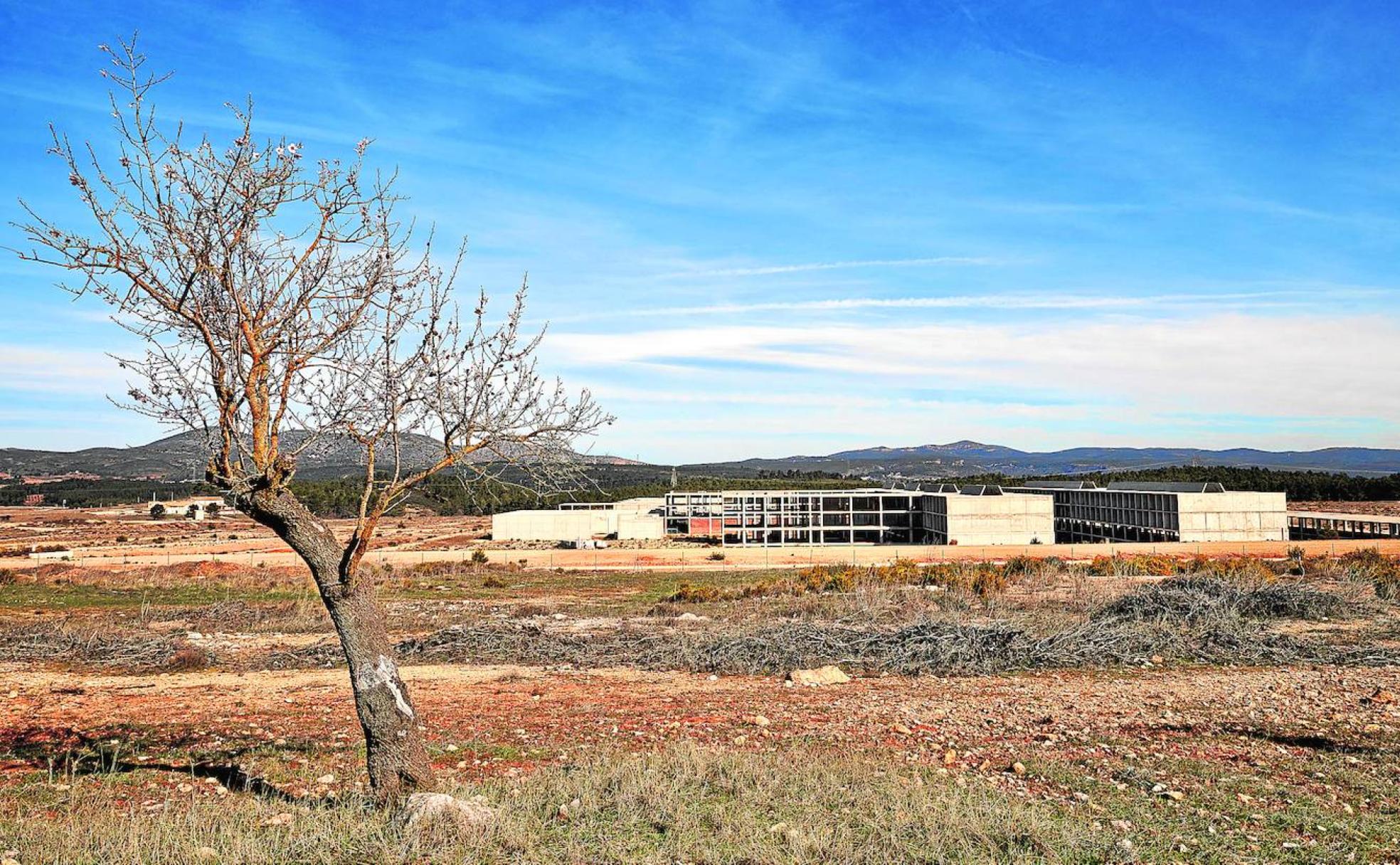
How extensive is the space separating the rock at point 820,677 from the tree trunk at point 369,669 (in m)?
9.58

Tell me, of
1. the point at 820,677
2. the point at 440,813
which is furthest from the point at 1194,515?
the point at 440,813

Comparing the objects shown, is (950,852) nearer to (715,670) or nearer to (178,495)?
(715,670)

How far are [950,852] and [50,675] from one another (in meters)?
18.5

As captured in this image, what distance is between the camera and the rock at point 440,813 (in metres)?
7.20

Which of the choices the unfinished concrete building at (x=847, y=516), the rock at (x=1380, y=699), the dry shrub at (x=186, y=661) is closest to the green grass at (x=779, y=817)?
the rock at (x=1380, y=699)

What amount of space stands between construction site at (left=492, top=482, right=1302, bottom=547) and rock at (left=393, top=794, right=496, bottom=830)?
66.1 m

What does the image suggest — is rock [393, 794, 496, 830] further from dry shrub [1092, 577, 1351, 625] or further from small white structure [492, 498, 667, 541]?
small white structure [492, 498, 667, 541]

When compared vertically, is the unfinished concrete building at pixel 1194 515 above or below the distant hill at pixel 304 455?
below

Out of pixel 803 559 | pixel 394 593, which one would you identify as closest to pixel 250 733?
pixel 394 593

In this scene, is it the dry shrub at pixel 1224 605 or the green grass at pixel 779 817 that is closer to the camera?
the green grass at pixel 779 817

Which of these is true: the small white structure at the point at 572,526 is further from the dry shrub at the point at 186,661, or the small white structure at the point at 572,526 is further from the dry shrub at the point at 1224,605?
the dry shrub at the point at 186,661

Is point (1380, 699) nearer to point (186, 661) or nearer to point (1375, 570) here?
point (186, 661)

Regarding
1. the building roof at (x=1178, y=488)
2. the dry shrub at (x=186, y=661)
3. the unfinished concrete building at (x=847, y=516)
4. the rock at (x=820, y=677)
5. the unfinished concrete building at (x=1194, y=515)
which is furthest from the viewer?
the unfinished concrete building at (x=847, y=516)

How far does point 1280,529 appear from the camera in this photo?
66.6m
